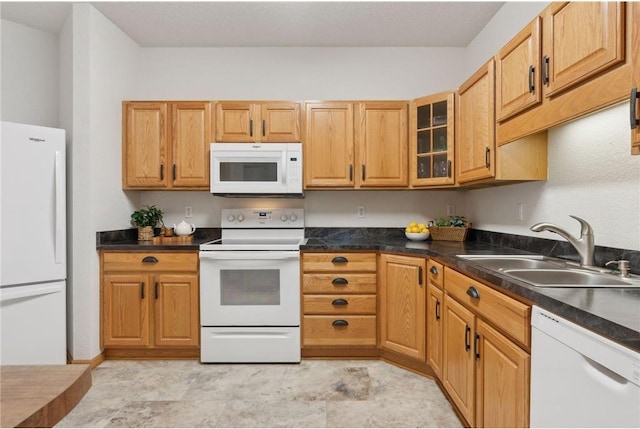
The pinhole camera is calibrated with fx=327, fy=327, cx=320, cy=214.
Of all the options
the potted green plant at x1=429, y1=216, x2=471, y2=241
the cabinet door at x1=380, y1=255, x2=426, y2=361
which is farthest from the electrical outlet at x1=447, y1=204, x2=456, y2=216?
the cabinet door at x1=380, y1=255, x2=426, y2=361

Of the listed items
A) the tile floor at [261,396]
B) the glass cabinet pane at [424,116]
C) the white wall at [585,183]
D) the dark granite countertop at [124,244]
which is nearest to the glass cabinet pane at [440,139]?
the glass cabinet pane at [424,116]

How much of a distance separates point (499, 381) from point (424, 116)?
2018 millimetres

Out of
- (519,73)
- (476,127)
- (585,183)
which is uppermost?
(519,73)

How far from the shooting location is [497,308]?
135 cm

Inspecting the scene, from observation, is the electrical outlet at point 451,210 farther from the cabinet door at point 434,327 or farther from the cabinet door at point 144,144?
the cabinet door at point 144,144

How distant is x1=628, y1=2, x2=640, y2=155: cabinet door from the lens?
1.01 meters

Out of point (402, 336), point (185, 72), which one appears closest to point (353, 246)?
point (402, 336)

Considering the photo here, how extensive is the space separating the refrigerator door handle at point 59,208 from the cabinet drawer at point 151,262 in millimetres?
286

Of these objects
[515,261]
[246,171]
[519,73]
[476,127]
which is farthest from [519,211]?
[246,171]

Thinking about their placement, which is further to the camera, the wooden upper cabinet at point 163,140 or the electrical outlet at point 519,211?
the wooden upper cabinet at point 163,140

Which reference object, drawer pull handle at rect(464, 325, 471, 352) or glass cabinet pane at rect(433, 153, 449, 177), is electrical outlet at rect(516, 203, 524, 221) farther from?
drawer pull handle at rect(464, 325, 471, 352)

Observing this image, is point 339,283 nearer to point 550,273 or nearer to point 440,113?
point 550,273

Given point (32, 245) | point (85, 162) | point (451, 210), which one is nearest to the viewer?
point (32, 245)

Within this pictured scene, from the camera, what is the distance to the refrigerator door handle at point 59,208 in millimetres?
2279
